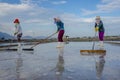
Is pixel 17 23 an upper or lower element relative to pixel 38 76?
upper

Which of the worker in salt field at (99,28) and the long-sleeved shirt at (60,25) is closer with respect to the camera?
the long-sleeved shirt at (60,25)

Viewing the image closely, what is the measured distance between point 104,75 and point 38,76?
7.08ft

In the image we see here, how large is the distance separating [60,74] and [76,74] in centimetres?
54

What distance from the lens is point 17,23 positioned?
75.5ft

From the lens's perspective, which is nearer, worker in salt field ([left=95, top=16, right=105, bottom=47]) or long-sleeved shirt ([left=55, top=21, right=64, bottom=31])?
long-sleeved shirt ([left=55, top=21, right=64, bottom=31])

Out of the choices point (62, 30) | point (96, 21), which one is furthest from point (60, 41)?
point (96, 21)

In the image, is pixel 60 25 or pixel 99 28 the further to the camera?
pixel 99 28

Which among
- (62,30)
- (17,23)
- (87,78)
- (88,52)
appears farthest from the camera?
(17,23)

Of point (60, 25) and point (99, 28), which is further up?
point (60, 25)

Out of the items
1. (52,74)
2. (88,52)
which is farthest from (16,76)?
(88,52)

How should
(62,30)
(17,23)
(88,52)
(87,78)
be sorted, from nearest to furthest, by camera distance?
(87,78) → (88,52) → (62,30) → (17,23)

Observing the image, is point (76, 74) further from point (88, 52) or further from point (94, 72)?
point (88, 52)

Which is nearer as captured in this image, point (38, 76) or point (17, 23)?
point (38, 76)

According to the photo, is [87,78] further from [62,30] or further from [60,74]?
[62,30]
